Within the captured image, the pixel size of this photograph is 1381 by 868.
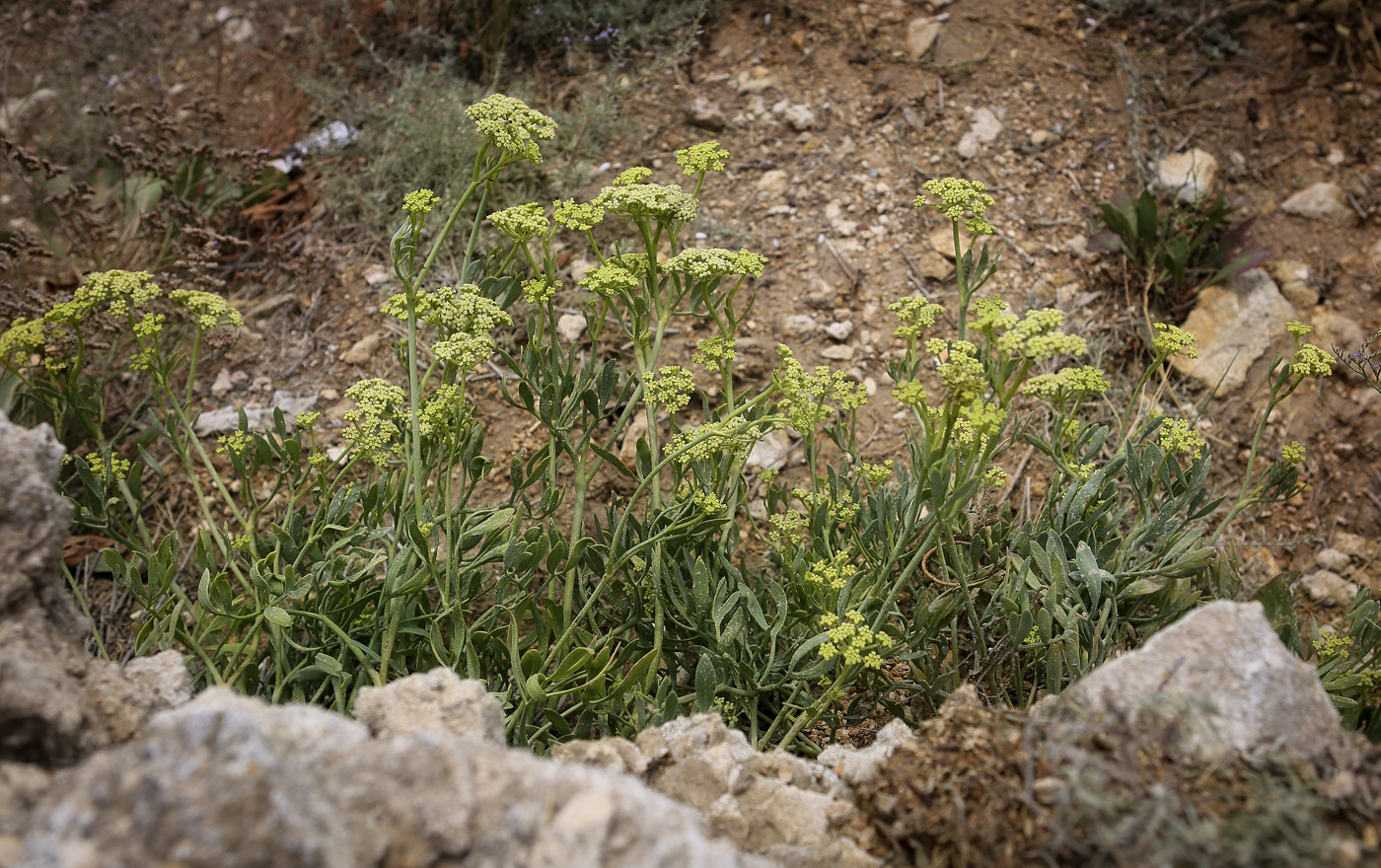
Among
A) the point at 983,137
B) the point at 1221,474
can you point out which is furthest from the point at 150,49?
the point at 1221,474

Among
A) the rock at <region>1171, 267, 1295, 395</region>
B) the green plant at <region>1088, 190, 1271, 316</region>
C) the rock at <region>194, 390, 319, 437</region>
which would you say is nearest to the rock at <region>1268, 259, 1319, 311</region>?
the rock at <region>1171, 267, 1295, 395</region>

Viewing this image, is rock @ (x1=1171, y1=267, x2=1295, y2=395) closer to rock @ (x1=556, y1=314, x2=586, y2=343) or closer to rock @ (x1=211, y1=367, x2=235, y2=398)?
rock @ (x1=556, y1=314, x2=586, y2=343)

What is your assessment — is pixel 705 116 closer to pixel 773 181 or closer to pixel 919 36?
pixel 773 181

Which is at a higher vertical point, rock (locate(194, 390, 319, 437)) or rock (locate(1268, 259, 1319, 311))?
rock (locate(1268, 259, 1319, 311))

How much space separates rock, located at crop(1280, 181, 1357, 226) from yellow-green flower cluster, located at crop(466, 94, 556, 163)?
3801mm

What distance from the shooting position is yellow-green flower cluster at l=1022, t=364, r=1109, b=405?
2330 millimetres

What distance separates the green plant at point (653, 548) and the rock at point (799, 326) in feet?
3.20

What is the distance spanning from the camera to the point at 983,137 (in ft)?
15.3

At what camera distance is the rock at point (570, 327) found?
3.96m

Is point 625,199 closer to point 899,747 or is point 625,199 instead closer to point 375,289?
point 899,747

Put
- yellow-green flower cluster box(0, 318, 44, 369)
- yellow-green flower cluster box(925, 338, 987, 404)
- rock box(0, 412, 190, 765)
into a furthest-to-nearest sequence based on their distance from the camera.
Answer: yellow-green flower cluster box(0, 318, 44, 369), yellow-green flower cluster box(925, 338, 987, 404), rock box(0, 412, 190, 765)

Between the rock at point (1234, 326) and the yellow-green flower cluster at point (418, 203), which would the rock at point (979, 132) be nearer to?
the rock at point (1234, 326)

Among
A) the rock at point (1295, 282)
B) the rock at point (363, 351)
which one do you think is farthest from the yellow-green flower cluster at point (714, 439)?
the rock at point (1295, 282)

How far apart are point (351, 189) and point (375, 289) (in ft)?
1.88
